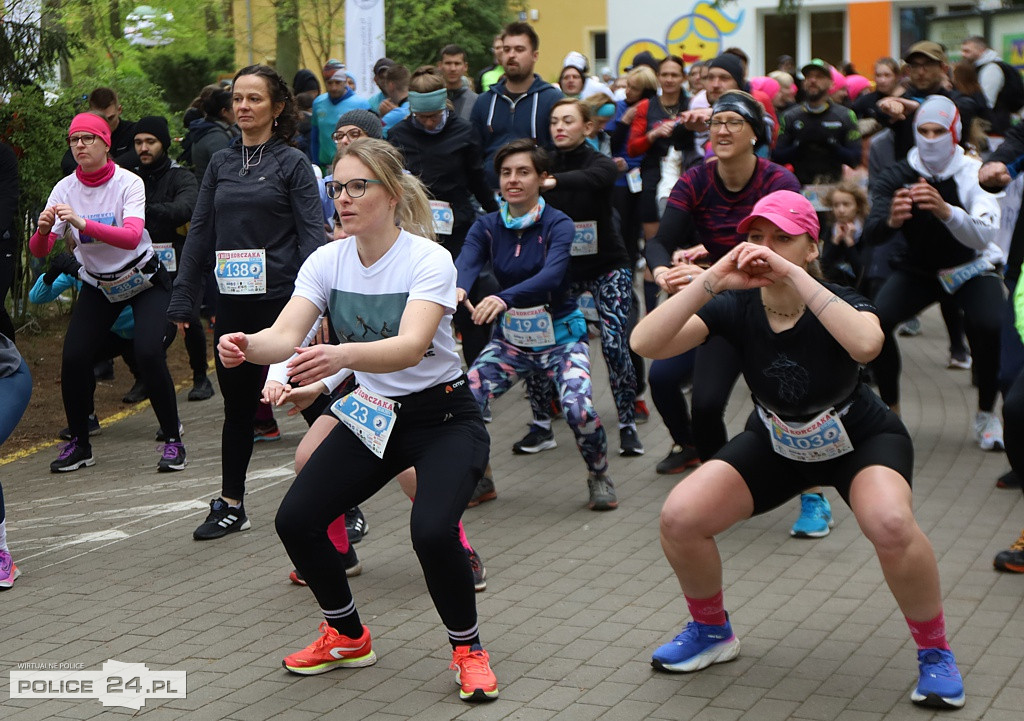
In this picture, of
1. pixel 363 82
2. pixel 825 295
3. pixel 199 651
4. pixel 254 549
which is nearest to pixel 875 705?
pixel 825 295

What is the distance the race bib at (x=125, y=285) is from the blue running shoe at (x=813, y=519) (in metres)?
4.41

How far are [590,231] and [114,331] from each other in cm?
346

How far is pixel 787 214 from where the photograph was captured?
4.95 m

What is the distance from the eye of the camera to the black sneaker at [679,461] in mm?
8305

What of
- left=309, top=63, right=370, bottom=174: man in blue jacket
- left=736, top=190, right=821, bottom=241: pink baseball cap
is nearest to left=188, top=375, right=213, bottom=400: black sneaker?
left=309, top=63, right=370, bottom=174: man in blue jacket

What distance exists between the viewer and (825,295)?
15.4ft

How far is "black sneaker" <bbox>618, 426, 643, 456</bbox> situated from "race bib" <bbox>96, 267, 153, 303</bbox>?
3.24m

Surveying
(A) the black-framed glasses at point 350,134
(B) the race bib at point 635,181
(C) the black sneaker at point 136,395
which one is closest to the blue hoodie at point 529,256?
(A) the black-framed glasses at point 350,134

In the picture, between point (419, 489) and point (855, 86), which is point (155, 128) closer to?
point (419, 489)

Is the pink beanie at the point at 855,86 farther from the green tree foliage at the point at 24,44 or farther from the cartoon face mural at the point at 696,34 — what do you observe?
the cartoon face mural at the point at 696,34

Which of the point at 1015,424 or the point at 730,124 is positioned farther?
the point at 730,124

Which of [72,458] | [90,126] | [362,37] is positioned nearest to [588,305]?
[90,126]

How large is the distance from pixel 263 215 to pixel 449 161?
2728mm

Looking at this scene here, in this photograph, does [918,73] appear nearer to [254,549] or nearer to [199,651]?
[254,549]
